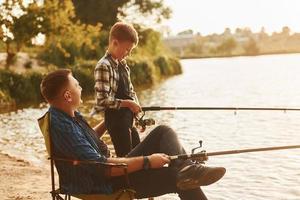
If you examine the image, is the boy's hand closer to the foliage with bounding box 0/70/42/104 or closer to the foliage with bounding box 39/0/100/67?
the foliage with bounding box 0/70/42/104

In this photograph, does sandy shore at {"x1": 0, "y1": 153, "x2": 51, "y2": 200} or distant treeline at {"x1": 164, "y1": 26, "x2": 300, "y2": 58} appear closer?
sandy shore at {"x1": 0, "y1": 153, "x2": 51, "y2": 200}

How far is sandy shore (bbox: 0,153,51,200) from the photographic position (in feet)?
23.7

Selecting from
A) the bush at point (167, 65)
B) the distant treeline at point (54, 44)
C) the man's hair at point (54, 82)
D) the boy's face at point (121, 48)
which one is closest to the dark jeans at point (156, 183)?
the man's hair at point (54, 82)

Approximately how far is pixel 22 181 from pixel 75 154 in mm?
3918

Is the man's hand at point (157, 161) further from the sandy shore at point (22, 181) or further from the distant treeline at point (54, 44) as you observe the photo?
the distant treeline at point (54, 44)

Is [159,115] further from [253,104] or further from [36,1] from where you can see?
[36,1]

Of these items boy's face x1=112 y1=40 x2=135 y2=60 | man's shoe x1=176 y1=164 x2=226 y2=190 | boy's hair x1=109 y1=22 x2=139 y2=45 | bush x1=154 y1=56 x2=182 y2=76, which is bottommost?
bush x1=154 y1=56 x2=182 y2=76

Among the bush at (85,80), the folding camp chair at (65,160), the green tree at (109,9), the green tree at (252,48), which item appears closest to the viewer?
the folding camp chair at (65,160)

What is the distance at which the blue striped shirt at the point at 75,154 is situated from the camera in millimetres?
4410

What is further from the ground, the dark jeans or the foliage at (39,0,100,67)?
the foliage at (39,0,100,67)

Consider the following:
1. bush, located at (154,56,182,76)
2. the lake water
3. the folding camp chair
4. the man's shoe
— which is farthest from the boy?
bush, located at (154,56,182,76)

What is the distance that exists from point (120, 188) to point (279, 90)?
2475cm

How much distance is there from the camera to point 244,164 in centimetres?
953

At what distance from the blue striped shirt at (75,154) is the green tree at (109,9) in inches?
1454
